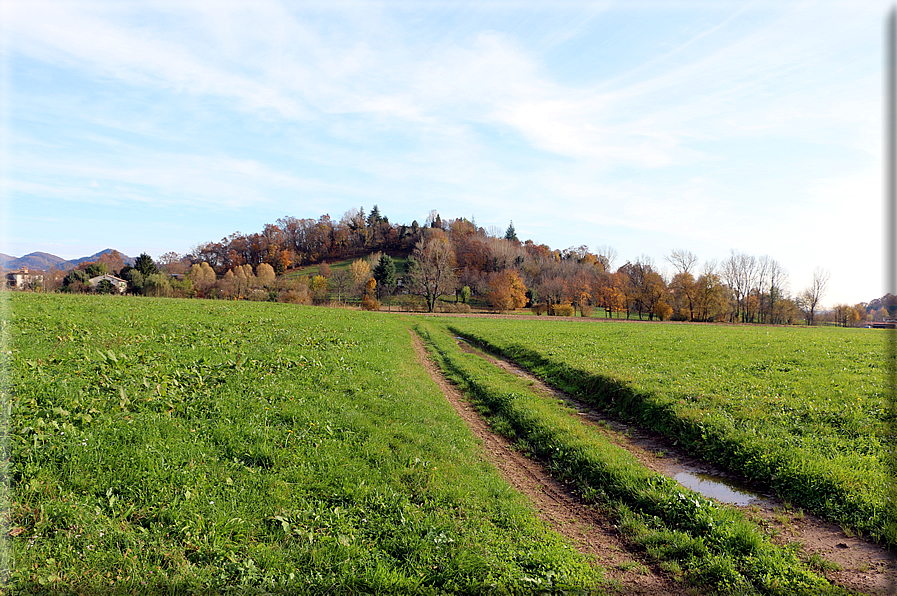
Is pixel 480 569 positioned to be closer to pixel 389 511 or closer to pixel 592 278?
pixel 389 511

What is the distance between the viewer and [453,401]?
12953mm

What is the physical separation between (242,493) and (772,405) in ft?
41.1

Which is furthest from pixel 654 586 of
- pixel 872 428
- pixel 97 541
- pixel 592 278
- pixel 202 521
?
pixel 592 278

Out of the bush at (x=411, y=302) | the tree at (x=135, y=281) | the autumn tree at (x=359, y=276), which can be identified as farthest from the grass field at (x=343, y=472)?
the autumn tree at (x=359, y=276)

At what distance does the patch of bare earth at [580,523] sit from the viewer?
4.82 m

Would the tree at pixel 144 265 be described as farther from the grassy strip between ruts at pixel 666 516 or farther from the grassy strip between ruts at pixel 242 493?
the grassy strip between ruts at pixel 666 516

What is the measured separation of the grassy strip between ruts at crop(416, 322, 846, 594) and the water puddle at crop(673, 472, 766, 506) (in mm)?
742

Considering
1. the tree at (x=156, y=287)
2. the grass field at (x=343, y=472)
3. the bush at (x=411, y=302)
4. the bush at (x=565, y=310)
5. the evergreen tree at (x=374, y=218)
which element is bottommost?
the grass field at (x=343, y=472)

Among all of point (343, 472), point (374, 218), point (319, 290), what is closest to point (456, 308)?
point (319, 290)

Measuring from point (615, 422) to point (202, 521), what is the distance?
10.4 metres

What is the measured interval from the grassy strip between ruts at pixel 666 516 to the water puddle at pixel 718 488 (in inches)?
29.2

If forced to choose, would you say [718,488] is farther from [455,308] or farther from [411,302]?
[411,302]

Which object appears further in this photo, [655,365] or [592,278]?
[592,278]

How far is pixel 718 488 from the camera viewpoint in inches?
294
